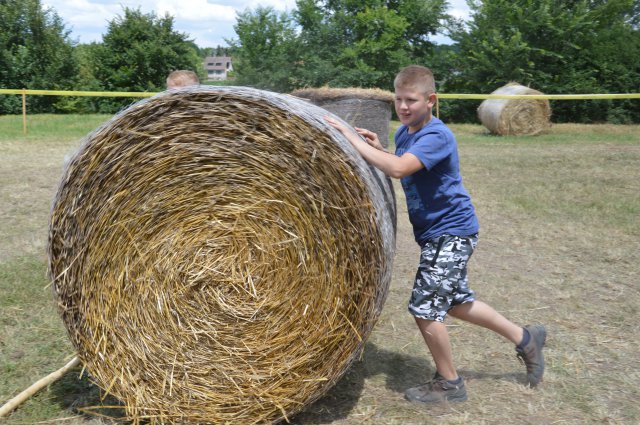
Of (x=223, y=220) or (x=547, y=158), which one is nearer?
(x=223, y=220)

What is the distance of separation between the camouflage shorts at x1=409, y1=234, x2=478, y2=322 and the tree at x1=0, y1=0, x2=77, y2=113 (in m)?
20.9

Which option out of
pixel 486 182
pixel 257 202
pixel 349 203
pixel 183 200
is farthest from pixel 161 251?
pixel 486 182

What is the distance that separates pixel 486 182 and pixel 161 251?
713 cm

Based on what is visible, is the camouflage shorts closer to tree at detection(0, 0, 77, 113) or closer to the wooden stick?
the wooden stick

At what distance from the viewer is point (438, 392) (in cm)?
318

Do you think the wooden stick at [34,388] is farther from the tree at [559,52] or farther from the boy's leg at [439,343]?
the tree at [559,52]

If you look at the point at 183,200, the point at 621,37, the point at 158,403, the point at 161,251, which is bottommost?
the point at 158,403

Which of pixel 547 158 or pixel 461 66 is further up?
pixel 461 66

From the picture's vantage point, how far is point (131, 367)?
2.82 m

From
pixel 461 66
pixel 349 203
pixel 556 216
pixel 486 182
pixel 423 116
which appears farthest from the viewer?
pixel 461 66

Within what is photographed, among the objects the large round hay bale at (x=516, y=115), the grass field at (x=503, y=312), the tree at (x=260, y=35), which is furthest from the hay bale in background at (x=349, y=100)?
the tree at (x=260, y=35)

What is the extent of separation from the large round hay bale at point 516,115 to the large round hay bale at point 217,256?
13.6m

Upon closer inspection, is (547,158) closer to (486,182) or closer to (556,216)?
(486,182)

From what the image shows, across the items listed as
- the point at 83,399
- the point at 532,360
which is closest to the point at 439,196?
the point at 532,360
